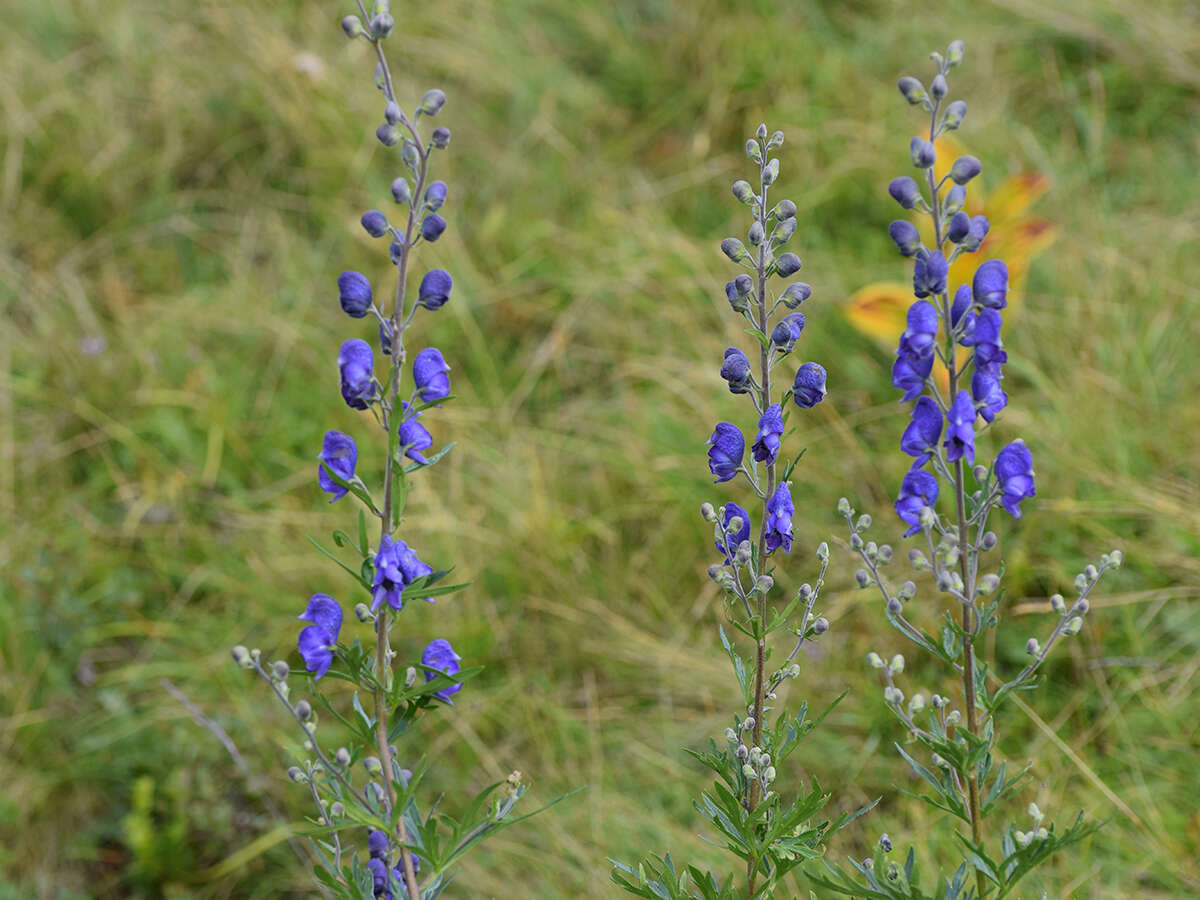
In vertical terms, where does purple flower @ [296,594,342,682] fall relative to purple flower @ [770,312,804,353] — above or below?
below

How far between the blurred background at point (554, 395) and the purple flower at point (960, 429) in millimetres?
1640

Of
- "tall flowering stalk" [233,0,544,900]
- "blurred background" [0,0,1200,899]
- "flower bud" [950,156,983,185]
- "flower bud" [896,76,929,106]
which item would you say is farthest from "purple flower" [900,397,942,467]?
"blurred background" [0,0,1200,899]

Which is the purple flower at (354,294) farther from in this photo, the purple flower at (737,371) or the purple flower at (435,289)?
the purple flower at (737,371)

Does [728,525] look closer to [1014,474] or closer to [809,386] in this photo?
[809,386]

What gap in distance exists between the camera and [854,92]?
5738 mm

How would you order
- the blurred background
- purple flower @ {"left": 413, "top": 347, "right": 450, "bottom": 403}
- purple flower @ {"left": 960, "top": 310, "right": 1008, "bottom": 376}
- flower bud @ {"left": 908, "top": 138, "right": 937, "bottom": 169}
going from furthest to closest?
the blurred background
purple flower @ {"left": 413, "top": 347, "right": 450, "bottom": 403}
purple flower @ {"left": 960, "top": 310, "right": 1008, "bottom": 376}
flower bud @ {"left": 908, "top": 138, "right": 937, "bottom": 169}

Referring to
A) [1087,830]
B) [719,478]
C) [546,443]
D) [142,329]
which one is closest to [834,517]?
[546,443]

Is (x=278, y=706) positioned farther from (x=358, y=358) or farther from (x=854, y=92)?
(x=854, y=92)

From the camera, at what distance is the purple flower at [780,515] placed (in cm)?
177

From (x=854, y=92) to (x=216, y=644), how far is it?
12.8 ft

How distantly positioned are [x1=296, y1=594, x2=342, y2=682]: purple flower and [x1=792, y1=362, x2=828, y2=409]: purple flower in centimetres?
80

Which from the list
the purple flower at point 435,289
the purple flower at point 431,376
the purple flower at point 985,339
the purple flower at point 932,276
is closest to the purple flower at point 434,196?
the purple flower at point 435,289

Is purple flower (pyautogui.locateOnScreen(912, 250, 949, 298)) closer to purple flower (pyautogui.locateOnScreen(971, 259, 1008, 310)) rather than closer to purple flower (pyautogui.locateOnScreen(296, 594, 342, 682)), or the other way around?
purple flower (pyautogui.locateOnScreen(971, 259, 1008, 310))

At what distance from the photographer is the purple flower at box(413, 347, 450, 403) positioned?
186cm
